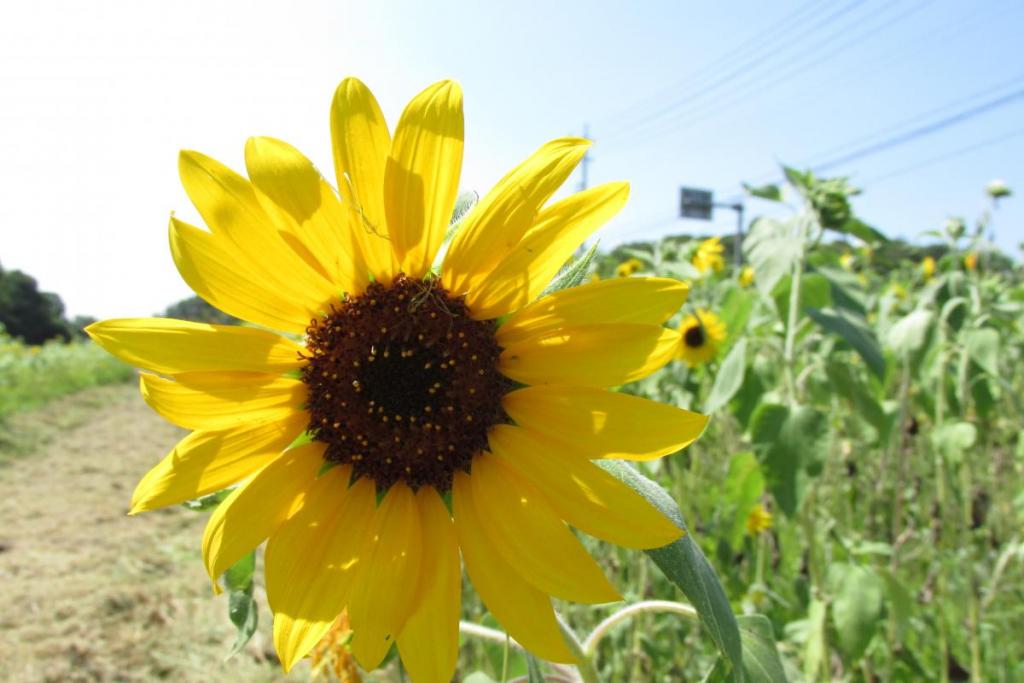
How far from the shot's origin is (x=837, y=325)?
1.62 metres

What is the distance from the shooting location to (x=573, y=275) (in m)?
0.78

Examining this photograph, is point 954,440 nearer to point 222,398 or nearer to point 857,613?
point 857,613

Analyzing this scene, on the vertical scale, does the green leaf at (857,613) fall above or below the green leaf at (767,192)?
below

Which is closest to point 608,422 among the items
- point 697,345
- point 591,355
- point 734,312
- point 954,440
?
point 591,355

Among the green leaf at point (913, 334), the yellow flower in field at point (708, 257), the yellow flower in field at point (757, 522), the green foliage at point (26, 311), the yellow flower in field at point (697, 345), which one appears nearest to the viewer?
the green leaf at point (913, 334)

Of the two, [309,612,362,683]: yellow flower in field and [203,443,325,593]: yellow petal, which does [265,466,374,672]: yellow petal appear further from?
[309,612,362,683]: yellow flower in field

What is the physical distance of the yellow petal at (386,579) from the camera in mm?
760

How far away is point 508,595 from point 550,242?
14.1 inches

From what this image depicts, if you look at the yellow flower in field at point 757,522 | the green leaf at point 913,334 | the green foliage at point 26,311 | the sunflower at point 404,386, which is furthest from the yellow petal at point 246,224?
A: the green foliage at point 26,311

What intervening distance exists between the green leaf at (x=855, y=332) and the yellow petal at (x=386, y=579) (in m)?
1.10

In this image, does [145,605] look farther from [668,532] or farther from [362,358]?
[668,532]

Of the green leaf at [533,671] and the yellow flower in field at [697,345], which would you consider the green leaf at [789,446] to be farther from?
the yellow flower in field at [697,345]

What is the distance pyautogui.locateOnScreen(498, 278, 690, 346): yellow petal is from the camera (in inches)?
29.5

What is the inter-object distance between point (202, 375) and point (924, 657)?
254 cm
